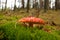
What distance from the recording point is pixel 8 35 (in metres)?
4.10

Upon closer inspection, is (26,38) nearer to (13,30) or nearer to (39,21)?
(13,30)

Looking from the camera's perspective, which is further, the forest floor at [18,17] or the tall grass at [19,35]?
the forest floor at [18,17]

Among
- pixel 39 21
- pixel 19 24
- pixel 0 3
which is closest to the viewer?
pixel 39 21

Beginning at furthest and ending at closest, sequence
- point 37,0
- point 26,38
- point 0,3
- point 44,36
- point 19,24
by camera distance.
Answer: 1. point 37,0
2. point 0,3
3. point 19,24
4. point 44,36
5. point 26,38

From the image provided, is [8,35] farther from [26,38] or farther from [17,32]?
[26,38]

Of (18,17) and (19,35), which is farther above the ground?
(18,17)

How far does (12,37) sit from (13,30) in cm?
32

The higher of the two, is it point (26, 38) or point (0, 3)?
point (0, 3)

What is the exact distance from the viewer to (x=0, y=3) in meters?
32.2

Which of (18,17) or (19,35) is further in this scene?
(18,17)

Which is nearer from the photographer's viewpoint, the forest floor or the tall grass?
the tall grass

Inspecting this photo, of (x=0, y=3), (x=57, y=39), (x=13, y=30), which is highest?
(x=0, y=3)

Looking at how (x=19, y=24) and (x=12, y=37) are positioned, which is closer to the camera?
(x=12, y=37)

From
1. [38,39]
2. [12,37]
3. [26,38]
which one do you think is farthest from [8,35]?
[38,39]
